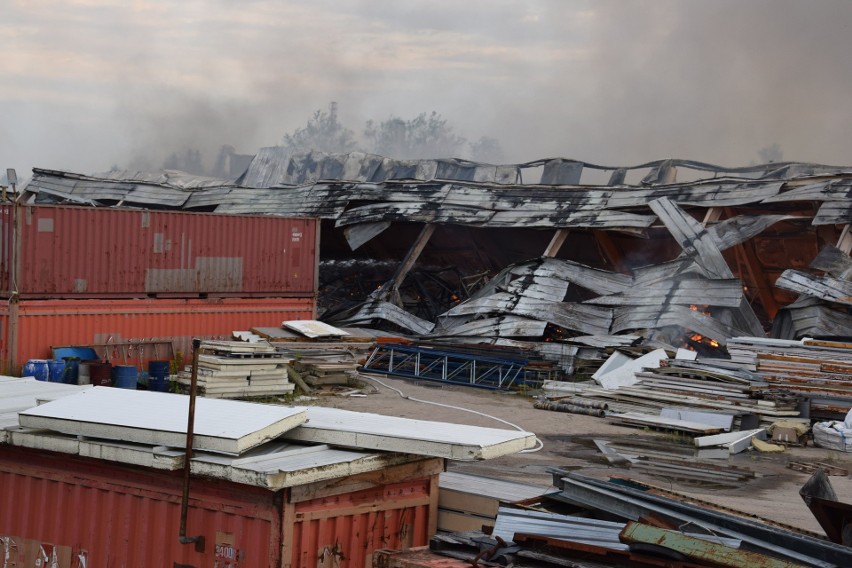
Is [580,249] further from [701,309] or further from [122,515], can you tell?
[122,515]

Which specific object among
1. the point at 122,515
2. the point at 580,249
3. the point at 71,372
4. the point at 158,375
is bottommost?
the point at 158,375

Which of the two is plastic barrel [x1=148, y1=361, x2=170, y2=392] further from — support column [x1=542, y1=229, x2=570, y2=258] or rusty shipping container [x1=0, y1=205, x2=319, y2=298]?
support column [x1=542, y1=229, x2=570, y2=258]

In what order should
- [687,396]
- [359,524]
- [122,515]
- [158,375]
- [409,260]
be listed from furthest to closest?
[409,260]
[158,375]
[687,396]
[122,515]
[359,524]

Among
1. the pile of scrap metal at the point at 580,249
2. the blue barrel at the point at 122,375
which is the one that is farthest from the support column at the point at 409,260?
the blue barrel at the point at 122,375

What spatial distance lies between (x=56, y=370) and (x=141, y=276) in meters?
3.55

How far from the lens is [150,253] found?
840 inches

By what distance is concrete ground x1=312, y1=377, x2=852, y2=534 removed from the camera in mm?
12219

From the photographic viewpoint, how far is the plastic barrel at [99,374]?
17.9m

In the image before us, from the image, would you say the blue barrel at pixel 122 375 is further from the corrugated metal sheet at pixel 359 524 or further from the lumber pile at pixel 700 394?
the corrugated metal sheet at pixel 359 524

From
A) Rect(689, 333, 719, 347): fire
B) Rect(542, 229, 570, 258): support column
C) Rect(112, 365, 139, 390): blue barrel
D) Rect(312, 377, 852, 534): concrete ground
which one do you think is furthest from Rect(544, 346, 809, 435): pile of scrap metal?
Rect(112, 365, 139, 390): blue barrel

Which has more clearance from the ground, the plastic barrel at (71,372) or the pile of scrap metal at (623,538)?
the pile of scrap metal at (623,538)

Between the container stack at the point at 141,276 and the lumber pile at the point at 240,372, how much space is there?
2638 mm

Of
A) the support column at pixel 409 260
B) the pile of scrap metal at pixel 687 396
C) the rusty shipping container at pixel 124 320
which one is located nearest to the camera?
the pile of scrap metal at pixel 687 396

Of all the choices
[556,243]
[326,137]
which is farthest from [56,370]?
[326,137]
